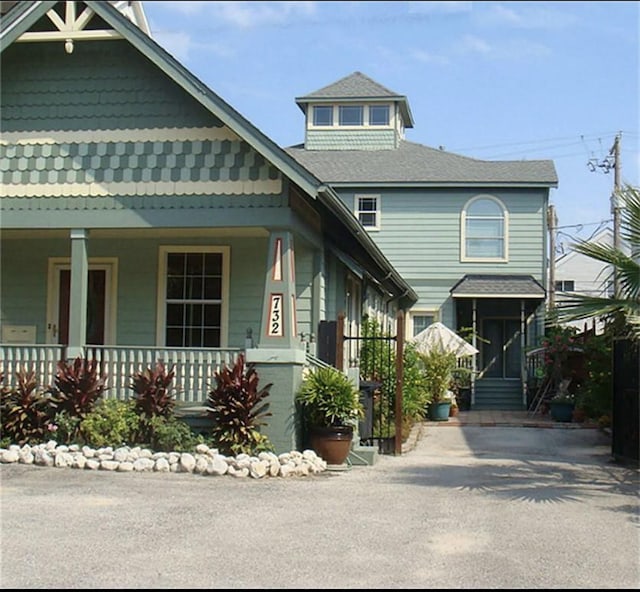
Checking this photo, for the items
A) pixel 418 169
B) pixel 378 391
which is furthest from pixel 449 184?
A: pixel 378 391

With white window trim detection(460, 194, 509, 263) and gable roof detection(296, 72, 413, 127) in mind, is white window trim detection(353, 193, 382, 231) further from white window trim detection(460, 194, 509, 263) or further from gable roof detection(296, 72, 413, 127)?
gable roof detection(296, 72, 413, 127)

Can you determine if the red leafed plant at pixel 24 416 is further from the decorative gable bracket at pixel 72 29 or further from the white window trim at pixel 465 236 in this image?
the white window trim at pixel 465 236

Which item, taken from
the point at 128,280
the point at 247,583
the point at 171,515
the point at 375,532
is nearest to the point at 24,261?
the point at 128,280

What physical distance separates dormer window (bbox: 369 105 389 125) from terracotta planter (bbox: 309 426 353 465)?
19529 millimetres

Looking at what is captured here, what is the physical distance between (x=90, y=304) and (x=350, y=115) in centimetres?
1716

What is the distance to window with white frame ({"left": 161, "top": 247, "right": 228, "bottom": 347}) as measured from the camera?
14.9 metres

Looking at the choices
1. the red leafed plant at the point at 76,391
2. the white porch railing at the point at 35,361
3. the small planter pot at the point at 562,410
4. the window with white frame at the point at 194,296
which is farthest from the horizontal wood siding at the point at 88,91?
the small planter pot at the point at 562,410

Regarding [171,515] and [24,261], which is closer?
[171,515]

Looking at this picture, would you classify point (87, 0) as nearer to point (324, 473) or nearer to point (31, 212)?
point (31, 212)

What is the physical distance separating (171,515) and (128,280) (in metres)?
7.03

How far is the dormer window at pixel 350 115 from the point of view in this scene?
30.5 m

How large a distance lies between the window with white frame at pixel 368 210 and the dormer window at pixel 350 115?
12.3 feet

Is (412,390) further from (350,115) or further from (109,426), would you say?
(350,115)

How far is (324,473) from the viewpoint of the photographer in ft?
39.2
